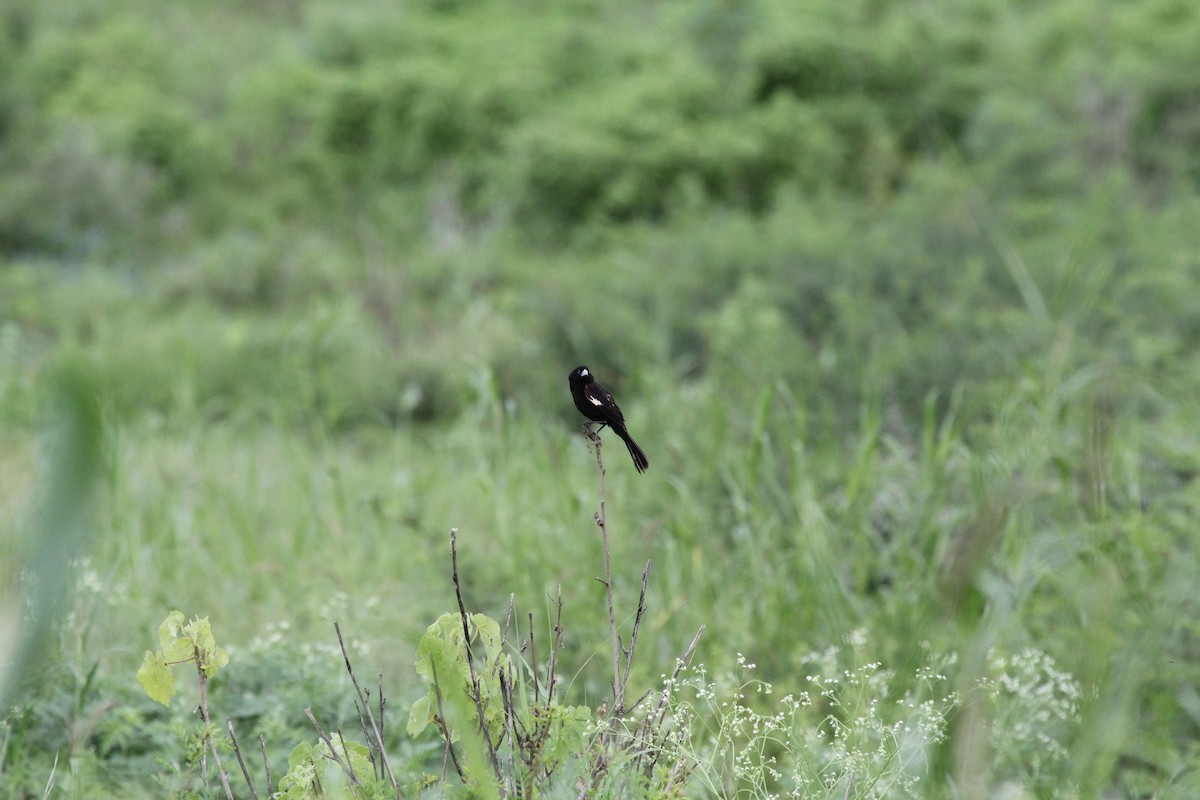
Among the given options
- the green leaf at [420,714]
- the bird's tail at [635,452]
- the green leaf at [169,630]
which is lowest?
the green leaf at [420,714]

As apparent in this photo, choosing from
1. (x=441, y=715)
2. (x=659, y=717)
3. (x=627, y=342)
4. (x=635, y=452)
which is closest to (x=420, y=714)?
(x=441, y=715)

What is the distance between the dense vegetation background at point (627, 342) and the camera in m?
2.34

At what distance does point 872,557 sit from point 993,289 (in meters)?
3.01

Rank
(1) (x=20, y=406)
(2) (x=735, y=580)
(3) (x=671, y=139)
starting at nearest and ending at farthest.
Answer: (2) (x=735, y=580), (1) (x=20, y=406), (3) (x=671, y=139)

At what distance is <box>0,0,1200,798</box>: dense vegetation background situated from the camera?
2342mm

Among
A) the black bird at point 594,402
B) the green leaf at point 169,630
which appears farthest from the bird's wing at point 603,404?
the green leaf at point 169,630

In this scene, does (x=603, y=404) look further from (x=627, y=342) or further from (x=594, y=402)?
(x=627, y=342)

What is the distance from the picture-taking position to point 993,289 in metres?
5.76

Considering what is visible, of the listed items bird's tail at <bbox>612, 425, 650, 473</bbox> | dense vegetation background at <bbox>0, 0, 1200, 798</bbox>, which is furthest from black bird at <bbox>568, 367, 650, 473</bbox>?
dense vegetation background at <bbox>0, 0, 1200, 798</bbox>

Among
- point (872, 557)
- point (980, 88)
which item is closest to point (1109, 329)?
point (872, 557)

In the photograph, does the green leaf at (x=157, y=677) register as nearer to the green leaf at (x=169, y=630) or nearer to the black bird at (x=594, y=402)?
the green leaf at (x=169, y=630)

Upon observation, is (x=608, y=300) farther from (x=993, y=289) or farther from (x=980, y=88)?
(x=980, y=88)

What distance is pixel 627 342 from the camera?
21.4ft

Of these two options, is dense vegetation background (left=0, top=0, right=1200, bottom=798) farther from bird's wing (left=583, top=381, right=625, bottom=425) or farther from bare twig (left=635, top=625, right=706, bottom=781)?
bird's wing (left=583, top=381, right=625, bottom=425)
